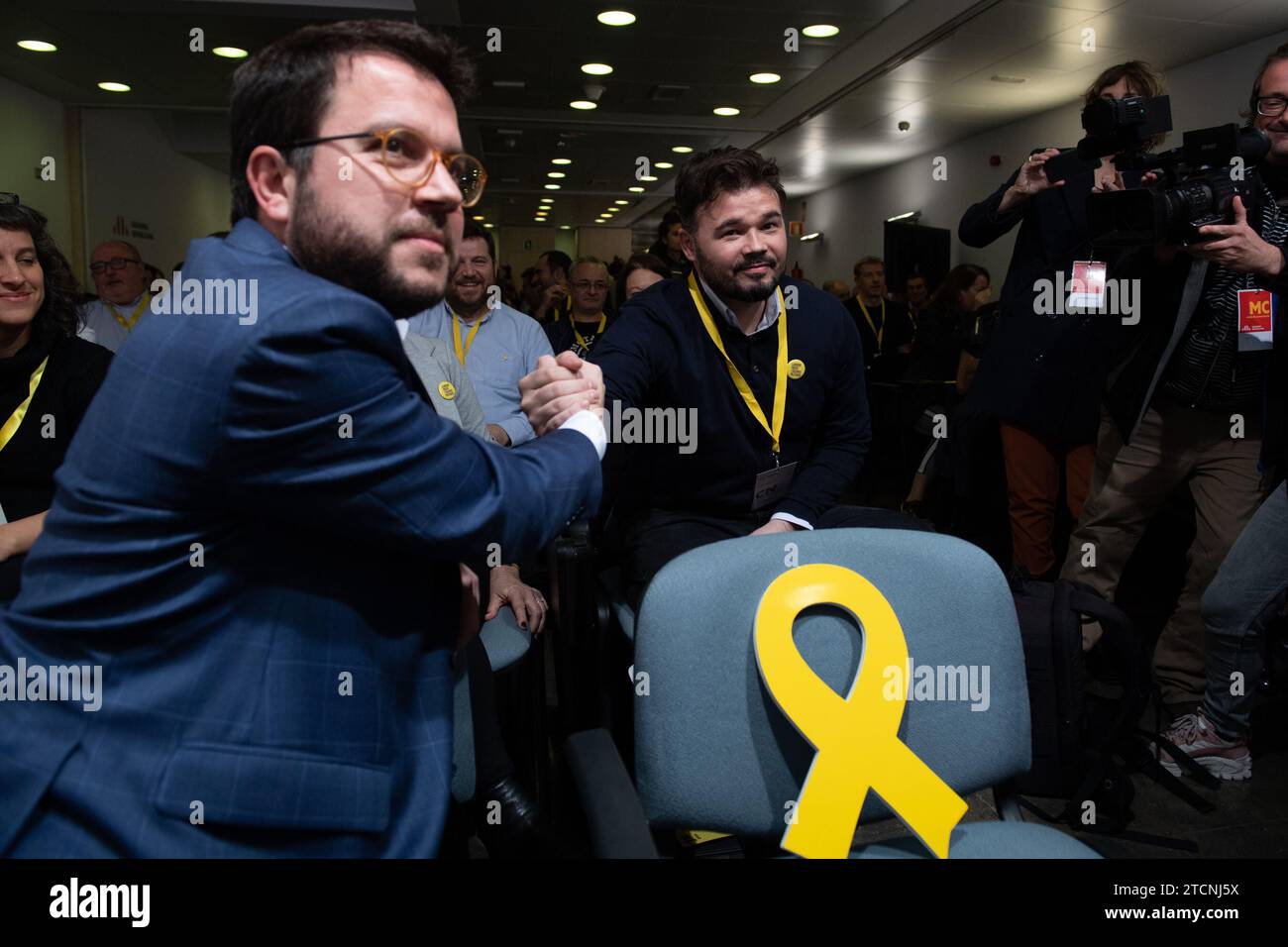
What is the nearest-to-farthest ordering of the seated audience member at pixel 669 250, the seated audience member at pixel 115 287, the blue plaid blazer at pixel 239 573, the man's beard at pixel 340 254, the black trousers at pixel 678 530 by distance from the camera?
1. the blue plaid blazer at pixel 239 573
2. the man's beard at pixel 340 254
3. the black trousers at pixel 678 530
4. the seated audience member at pixel 669 250
5. the seated audience member at pixel 115 287

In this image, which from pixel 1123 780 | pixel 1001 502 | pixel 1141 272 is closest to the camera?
pixel 1123 780

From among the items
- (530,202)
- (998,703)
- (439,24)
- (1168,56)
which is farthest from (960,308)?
(530,202)

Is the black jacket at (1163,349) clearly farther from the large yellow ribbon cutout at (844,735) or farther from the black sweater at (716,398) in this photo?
the large yellow ribbon cutout at (844,735)

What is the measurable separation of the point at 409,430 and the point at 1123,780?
6.60 feet

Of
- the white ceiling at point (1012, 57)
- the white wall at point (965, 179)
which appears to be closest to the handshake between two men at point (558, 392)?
the white ceiling at point (1012, 57)

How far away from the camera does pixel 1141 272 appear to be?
2.43 m

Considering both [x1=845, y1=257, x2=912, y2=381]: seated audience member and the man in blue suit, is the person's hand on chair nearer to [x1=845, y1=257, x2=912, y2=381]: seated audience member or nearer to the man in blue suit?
the man in blue suit

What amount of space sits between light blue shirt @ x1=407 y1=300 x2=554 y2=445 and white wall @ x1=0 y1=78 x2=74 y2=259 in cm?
507

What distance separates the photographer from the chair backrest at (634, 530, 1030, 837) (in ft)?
3.98

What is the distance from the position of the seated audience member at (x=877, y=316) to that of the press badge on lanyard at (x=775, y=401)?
16.2ft

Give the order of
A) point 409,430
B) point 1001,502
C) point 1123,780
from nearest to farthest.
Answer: point 409,430 → point 1123,780 → point 1001,502

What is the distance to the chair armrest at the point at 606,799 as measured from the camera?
3.21 feet

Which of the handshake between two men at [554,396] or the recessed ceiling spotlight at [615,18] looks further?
the recessed ceiling spotlight at [615,18]
